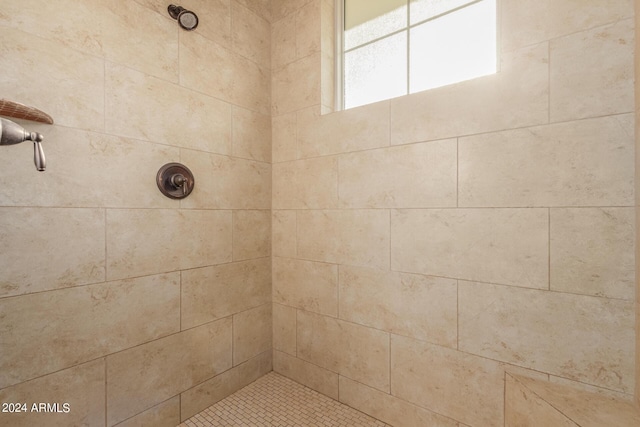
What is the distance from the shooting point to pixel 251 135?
6.22 feet

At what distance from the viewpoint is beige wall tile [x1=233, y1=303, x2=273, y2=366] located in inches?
71.5

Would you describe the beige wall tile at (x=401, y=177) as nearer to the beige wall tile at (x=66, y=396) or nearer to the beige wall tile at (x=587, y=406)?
the beige wall tile at (x=587, y=406)

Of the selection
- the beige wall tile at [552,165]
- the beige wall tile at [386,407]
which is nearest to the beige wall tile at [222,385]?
the beige wall tile at [386,407]

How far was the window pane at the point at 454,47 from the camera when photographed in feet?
4.41

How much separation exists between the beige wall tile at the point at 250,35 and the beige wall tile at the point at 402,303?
4.73ft

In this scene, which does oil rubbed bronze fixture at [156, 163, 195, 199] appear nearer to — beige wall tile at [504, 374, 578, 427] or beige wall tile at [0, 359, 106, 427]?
beige wall tile at [0, 359, 106, 427]

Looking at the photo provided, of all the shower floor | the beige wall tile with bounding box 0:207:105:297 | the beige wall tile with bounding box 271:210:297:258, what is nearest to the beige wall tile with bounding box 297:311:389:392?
the shower floor

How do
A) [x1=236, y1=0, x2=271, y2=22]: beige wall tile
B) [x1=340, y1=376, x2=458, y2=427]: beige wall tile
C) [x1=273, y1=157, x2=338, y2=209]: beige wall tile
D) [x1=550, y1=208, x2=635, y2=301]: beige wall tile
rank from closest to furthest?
[x1=550, y1=208, x2=635, y2=301]: beige wall tile → [x1=340, y1=376, x2=458, y2=427]: beige wall tile → [x1=273, y1=157, x2=338, y2=209]: beige wall tile → [x1=236, y1=0, x2=271, y2=22]: beige wall tile

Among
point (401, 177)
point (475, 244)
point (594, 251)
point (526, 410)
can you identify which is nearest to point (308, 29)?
point (401, 177)

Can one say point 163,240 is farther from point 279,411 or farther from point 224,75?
point 279,411

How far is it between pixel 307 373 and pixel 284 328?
12.0 inches

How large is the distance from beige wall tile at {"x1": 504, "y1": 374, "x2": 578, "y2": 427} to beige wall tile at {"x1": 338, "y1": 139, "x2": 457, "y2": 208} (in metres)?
0.76

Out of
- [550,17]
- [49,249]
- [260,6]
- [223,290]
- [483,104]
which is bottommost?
[223,290]

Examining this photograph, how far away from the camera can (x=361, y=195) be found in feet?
5.27
